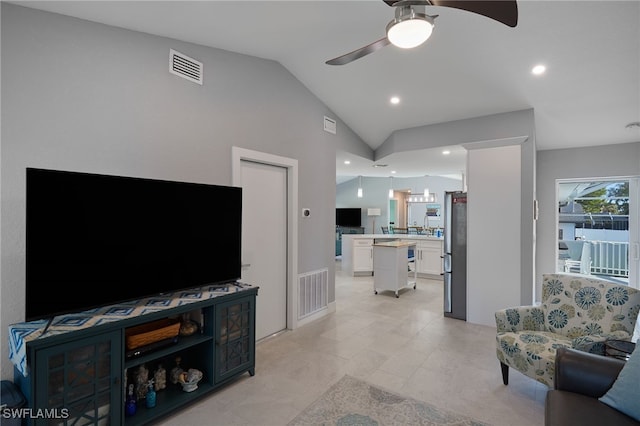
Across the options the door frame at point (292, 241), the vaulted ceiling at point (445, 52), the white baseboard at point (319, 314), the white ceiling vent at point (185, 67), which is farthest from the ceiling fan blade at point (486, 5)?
the white baseboard at point (319, 314)

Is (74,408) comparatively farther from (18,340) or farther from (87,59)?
(87,59)

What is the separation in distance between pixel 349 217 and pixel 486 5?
9.29 metres

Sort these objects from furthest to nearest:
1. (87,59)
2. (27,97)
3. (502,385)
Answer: (502,385) < (87,59) < (27,97)

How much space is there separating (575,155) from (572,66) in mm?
3203

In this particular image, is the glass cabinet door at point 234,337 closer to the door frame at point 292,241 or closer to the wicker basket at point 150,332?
the wicker basket at point 150,332

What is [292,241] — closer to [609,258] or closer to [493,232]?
[493,232]

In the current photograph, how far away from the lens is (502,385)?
8.51 feet

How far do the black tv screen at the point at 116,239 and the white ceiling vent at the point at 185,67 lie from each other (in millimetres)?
1060

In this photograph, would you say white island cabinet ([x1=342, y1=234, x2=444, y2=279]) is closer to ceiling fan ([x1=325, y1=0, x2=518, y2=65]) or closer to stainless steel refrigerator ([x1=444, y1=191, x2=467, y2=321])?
stainless steel refrigerator ([x1=444, y1=191, x2=467, y2=321])

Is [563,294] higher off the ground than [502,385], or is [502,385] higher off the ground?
[563,294]

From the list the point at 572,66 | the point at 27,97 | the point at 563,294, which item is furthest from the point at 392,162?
the point at 27,97

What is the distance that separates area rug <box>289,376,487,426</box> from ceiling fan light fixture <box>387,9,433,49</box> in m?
2.46

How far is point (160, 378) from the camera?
7.46ft

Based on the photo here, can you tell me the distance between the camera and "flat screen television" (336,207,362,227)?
10.7m
